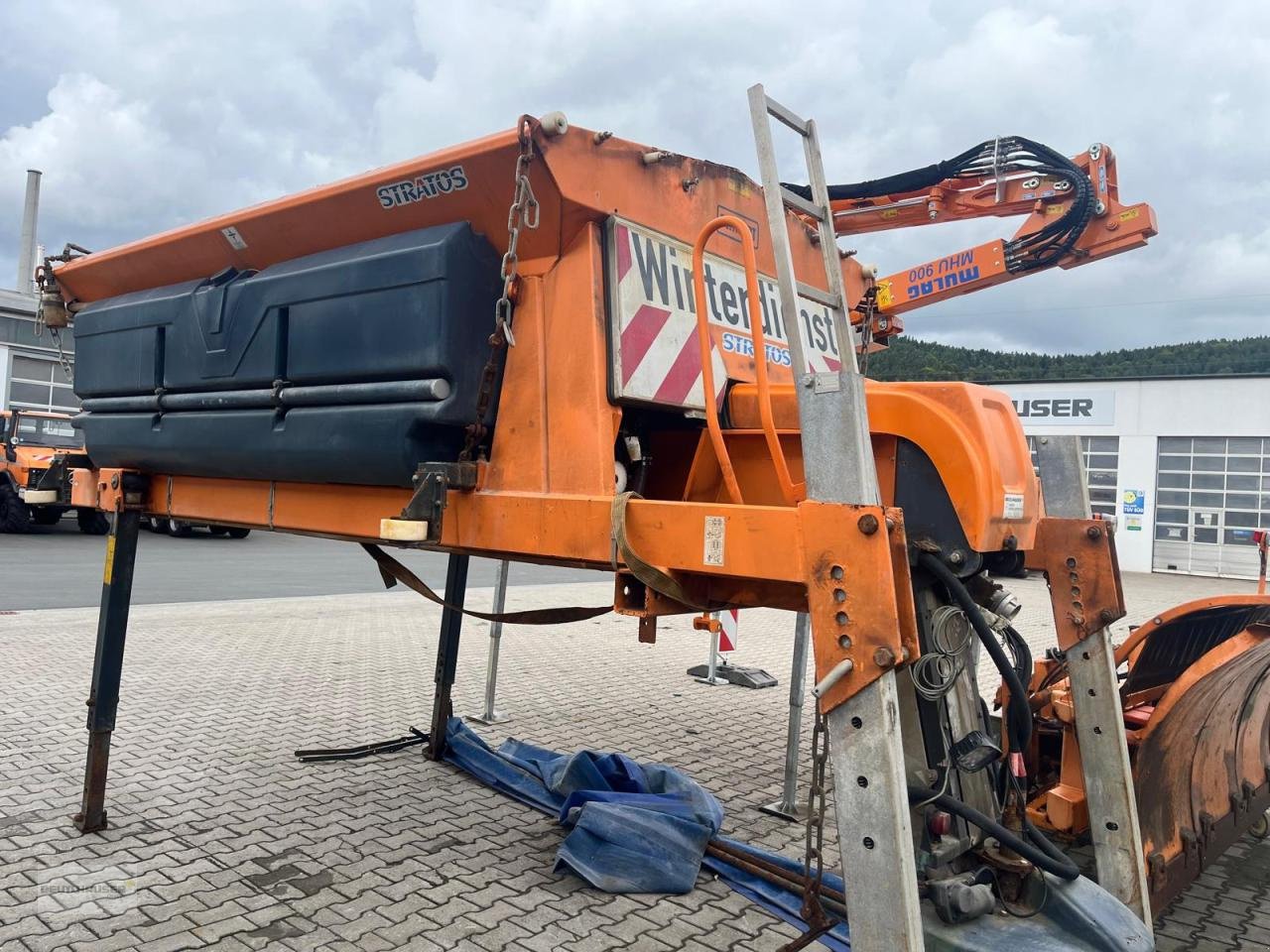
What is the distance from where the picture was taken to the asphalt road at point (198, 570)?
11531 mm

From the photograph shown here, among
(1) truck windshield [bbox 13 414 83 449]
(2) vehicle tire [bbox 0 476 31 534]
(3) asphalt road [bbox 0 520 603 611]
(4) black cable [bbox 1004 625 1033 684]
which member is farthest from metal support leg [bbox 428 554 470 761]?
(1) truck windshield [bbox 13 414 83 449]

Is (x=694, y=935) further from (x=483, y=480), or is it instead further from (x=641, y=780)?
(x=483, y=480)

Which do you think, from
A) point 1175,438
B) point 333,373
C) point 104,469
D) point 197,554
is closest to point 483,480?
point 333,373

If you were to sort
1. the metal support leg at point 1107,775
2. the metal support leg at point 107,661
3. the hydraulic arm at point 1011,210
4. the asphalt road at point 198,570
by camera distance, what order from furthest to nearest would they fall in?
the asphalt road at point 198,570
the hydraulic arm at point 1011,210
the metal support leg at point 107,661
the metal support leg at point 1107,775

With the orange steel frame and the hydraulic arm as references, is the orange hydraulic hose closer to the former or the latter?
the orange steel frame

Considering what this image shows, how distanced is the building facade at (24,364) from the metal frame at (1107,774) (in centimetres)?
2527

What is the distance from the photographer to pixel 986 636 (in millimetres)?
2453

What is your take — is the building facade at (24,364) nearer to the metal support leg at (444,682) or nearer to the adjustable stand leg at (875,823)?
the metal support leg at (444,682)

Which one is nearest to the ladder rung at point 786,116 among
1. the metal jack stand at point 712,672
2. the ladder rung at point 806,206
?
the ladder rung at point 806,206

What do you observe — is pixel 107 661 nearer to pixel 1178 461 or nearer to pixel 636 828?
pixel 636 828

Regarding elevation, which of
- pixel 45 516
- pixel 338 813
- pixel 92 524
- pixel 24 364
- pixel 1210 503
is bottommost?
pixel 338 813

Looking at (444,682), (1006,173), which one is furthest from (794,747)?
(1006,173)

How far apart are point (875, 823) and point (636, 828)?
6.82ft

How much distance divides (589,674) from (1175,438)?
65.8ft
